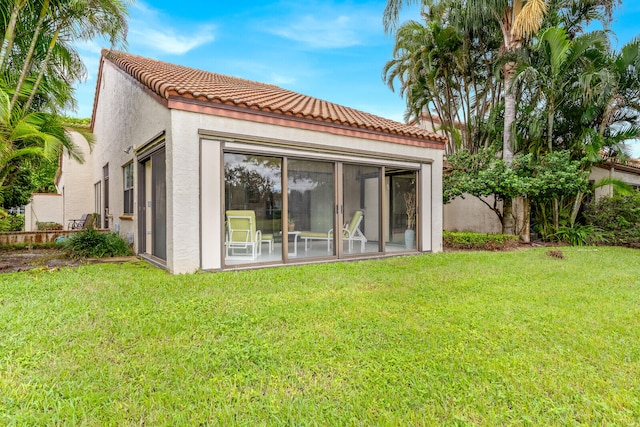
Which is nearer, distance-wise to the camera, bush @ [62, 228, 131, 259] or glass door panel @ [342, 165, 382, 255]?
bush @ [62, 228, 131, 259]

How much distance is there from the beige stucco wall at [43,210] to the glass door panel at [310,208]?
60.7 ft

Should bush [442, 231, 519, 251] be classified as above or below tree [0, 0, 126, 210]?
below

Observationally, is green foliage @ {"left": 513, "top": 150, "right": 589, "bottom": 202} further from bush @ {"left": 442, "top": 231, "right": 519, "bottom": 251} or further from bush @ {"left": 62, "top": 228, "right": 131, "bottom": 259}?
bush @ {"left": 62, "top": 228, "right": 131, "bottom": 259}

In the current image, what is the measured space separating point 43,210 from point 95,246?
15266mm

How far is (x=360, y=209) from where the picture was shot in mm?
9523

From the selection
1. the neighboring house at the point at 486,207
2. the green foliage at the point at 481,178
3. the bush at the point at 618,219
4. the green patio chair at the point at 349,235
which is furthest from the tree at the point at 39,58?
the bush at the point at 618,219

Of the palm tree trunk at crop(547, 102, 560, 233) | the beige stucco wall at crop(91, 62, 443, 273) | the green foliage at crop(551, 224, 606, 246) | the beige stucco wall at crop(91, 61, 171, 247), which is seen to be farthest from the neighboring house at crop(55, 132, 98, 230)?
the green foliage at crop(551, 224, 606, 246)

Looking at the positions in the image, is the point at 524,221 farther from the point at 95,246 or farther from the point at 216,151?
the point at 95,246

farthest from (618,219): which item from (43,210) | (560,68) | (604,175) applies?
(43,210)

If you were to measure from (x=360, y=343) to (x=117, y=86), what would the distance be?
42.2ft

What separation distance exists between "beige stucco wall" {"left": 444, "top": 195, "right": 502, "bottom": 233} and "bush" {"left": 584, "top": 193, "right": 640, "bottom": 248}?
3317 millimetres

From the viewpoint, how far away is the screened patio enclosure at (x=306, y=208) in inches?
315

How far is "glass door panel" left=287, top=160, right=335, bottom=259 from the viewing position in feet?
27.6

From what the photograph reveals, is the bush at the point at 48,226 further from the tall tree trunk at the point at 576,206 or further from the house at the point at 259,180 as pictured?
the tall tree trunk at the point at 576,206
